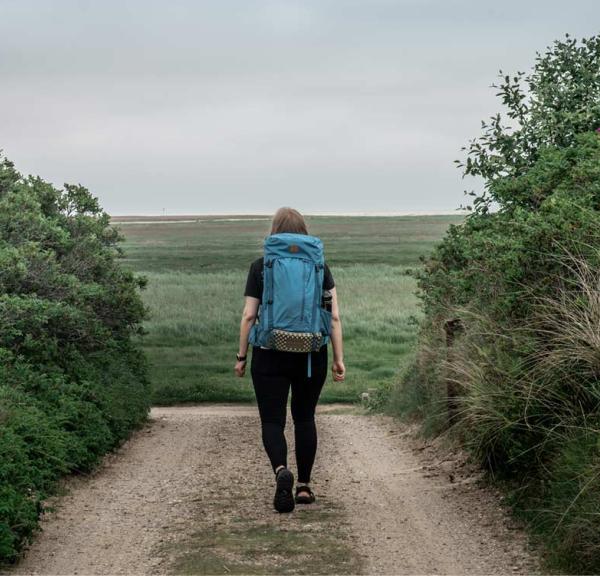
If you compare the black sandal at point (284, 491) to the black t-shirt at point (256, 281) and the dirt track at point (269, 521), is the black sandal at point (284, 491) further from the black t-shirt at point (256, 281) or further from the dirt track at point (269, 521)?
the black t-shirt at point (256, 281)

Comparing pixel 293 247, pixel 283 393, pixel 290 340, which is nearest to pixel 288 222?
pixel 293 247

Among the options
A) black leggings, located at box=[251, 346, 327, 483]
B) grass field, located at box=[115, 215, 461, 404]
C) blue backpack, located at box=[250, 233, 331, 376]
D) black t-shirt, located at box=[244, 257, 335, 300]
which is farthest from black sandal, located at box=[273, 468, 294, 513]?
grass field, located at box=[115, 215, 461, 404]

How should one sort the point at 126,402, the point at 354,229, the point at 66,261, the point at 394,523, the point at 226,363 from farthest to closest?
1. the point at 354,229
2. the point at 226,363
3. the point at 66,261
4. the point at 126,402
5. the point at 394,523

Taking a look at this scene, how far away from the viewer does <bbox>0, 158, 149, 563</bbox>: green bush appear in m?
9.74

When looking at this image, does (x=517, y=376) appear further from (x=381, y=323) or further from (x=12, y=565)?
(x=381, y=323)

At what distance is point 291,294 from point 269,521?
1.78 metres

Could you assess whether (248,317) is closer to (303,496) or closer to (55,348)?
(303,496)

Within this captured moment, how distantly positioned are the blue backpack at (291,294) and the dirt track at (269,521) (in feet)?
4.64

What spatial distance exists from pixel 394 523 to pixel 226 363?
23.9 m

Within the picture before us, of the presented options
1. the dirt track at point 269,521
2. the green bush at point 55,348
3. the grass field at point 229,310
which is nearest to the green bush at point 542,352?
the dirt track at point 269,521

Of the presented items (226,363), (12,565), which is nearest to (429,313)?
(12,565)

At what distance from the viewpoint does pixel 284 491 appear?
908cm

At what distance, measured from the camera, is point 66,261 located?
1639 centimetres

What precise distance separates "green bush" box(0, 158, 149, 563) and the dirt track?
1.26 feet
